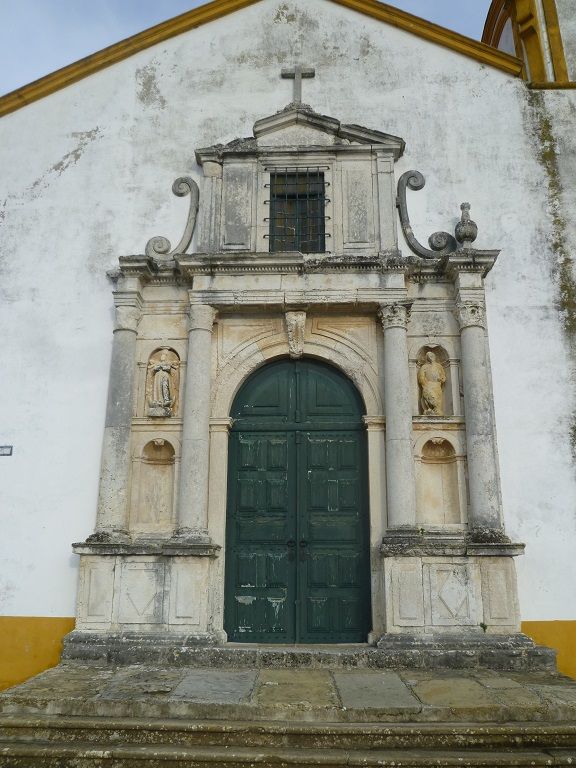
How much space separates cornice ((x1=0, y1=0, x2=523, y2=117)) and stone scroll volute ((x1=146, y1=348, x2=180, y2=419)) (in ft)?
11.6

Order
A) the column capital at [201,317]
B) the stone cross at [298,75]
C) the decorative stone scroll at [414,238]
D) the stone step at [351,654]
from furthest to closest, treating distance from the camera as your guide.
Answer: the stone cross at [298,75] < the decorative stone scroll at [414,238] < the column capital at [201,317] < the stone step at [351,654]

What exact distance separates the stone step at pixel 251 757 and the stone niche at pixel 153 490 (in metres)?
2.65

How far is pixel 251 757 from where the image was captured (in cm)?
446

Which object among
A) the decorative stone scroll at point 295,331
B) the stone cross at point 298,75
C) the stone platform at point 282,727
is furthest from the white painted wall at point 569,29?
the stone platform at point 282,727

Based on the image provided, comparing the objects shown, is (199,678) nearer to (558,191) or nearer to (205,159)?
(205,159)

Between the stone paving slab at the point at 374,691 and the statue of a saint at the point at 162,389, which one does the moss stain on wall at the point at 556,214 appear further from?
the statue of a saint at the point at 162,389

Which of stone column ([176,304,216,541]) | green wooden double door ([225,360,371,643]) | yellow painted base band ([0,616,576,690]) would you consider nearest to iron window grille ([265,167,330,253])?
stone column ([176,304,216,541])

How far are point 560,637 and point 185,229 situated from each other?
5539 mm

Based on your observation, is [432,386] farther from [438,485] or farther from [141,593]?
[141,593]

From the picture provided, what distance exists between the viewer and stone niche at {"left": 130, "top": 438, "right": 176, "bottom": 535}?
7102 mm

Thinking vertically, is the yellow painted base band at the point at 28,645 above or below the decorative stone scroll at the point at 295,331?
below

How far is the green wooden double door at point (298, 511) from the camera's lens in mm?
6945

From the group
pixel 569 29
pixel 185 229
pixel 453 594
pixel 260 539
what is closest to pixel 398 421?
pixel 453 594

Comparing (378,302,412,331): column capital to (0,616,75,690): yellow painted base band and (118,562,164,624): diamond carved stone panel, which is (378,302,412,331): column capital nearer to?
(118,562,164,624): diamond carved stone panel
